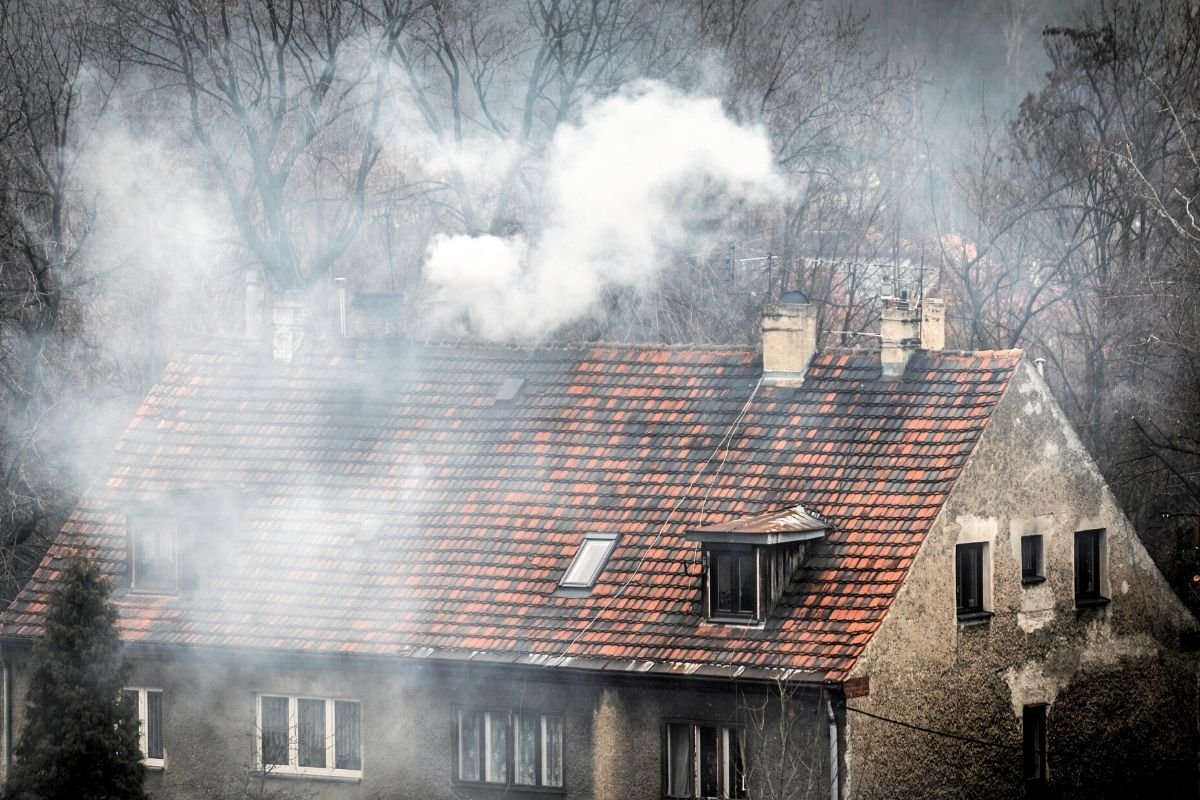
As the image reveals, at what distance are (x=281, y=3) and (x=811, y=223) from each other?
10.8m

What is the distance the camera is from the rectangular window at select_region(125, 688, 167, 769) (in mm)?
29281

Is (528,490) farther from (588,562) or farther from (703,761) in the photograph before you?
(703,761)

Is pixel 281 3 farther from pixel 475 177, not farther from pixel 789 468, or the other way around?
pixel 789 468

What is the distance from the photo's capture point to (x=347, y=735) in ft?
93.4

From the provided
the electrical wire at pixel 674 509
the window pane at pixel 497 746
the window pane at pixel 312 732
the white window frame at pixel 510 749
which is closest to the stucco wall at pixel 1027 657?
the electrical wire at pixel 674 509

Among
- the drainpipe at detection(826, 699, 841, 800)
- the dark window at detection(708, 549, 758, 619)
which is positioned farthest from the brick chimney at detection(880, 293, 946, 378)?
the drainpipe at detection(826, 699, 841, 800)

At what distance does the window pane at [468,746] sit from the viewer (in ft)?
91.0

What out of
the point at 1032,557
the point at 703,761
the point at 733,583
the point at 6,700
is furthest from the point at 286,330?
the point at 1032,557

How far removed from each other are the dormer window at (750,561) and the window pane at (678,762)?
4.40 ft

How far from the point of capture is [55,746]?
85.7ft

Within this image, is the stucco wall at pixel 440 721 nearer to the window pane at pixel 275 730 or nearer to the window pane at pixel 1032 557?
the window pane at pixel 275 730

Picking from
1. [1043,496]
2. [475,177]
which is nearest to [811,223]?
[475,177]

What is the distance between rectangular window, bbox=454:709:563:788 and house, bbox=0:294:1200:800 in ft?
0.14

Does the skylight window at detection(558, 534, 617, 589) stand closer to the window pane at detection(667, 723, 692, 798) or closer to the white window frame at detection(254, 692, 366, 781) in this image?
the window pane at detection(667, 723, 692, 798)
